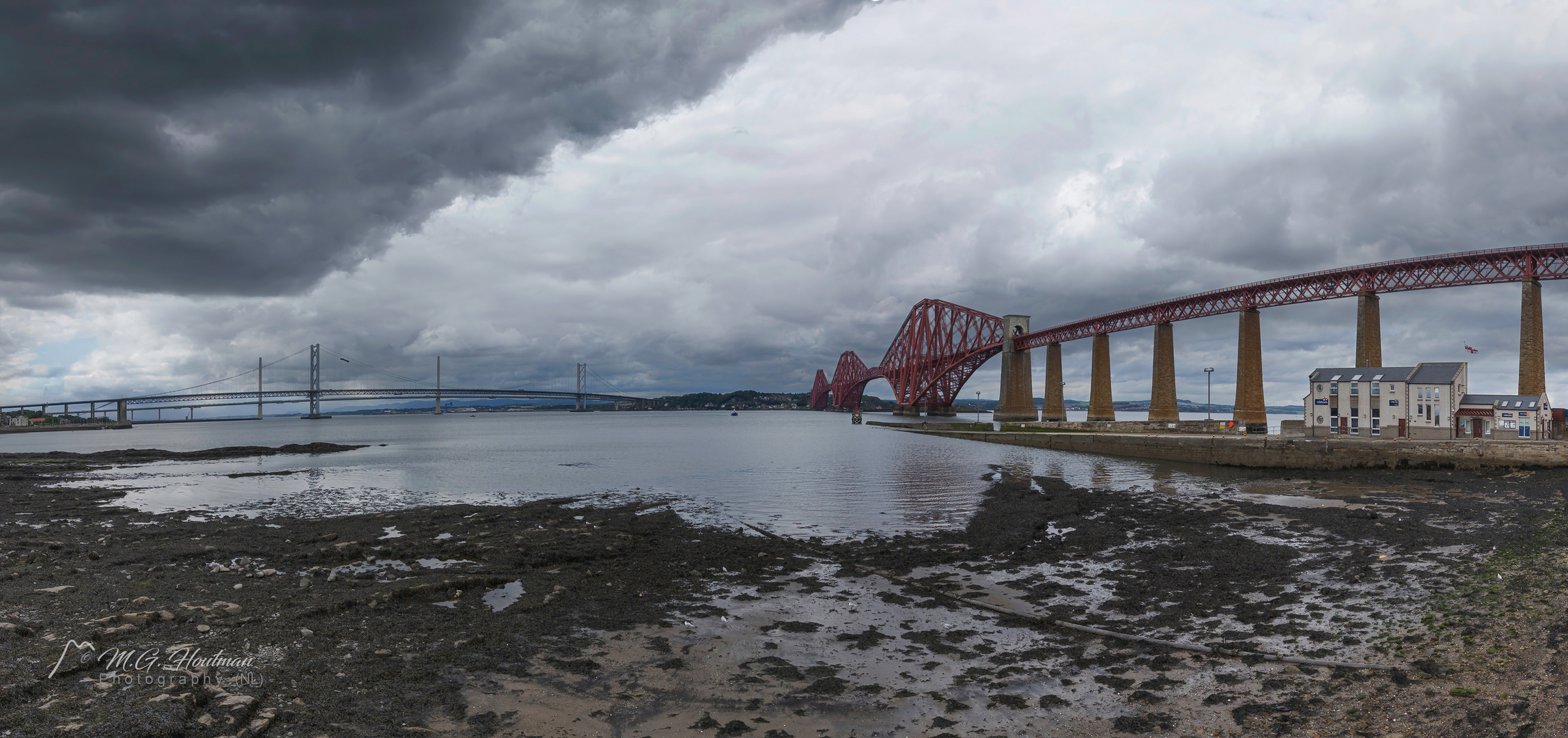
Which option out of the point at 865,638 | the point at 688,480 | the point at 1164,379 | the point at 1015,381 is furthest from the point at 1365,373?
the point at 1015,381

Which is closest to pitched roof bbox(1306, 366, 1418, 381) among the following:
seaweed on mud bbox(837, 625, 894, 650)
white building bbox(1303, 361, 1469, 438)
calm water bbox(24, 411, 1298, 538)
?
white building bbox(1303, 361, 1469, 438)

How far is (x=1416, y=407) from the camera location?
38.7m

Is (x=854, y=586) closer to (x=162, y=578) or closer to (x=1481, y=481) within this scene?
(x=162, y=578)

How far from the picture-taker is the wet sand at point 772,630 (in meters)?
6.23

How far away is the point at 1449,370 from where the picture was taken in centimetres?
3834

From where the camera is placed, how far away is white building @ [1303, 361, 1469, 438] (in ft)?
124

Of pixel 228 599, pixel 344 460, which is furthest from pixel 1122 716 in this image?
pixel 344 460

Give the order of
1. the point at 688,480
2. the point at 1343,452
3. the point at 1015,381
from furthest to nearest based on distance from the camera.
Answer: the point at 1015,381, the point at 688,480, the point at 1343,452

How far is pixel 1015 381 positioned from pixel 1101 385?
29.4 m

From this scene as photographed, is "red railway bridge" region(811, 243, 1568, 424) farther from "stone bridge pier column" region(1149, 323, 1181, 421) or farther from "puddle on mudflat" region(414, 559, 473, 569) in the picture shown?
"puddle on mudflat" region(414, 559, 473, 569)

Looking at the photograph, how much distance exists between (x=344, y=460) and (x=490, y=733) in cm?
4951

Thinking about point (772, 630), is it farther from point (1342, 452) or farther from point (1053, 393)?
point (1053, 393)

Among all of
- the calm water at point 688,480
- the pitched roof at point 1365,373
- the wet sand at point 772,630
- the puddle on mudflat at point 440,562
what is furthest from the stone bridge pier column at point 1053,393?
the puddle on mudflat at point 440,562

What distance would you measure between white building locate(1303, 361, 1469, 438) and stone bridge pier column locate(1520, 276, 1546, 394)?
3.47 meters
